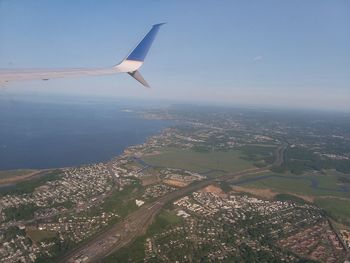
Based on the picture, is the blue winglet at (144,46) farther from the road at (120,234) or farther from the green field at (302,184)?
the green field at (302,184)

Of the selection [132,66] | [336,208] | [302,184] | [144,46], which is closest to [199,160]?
[302,184]

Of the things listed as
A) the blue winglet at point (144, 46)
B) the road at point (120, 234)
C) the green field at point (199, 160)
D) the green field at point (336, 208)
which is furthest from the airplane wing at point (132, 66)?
the green field at point (199, 160)

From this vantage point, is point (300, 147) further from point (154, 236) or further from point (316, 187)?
point (154, 236)

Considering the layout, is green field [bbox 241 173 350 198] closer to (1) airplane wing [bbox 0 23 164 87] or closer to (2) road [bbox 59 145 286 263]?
(2) road [bbox 59 145 286 263]

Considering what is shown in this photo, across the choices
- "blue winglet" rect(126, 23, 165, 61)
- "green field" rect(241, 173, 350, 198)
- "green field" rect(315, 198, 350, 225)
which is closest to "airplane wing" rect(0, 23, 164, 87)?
"blue winglet" rect(126, 23, 165, 61)

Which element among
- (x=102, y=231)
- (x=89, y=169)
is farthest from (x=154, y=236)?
(x=89, y=169)

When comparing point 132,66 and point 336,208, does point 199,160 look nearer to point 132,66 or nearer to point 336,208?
point 336,208
